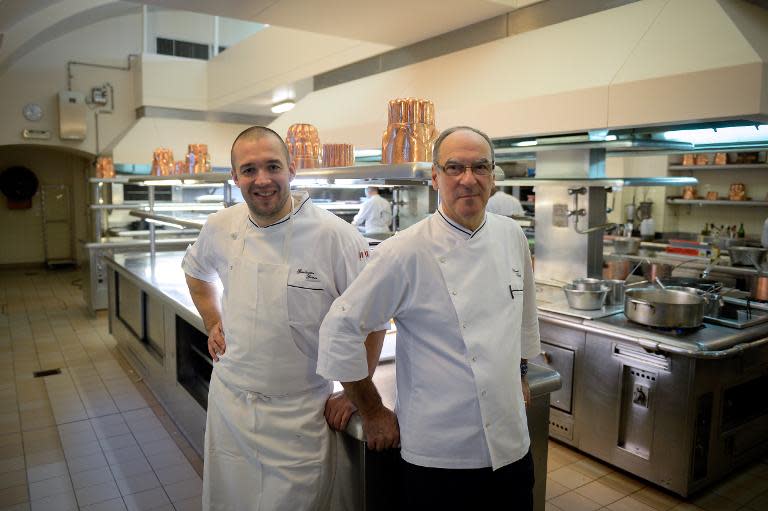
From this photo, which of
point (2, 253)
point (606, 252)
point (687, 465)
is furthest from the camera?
point (2, 253)

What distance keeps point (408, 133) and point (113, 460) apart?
2.48 metres

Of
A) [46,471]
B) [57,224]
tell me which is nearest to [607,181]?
[46,471]

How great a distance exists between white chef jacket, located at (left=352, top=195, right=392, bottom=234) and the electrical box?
5.01 m

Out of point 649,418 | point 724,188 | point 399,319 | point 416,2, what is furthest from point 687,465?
point 724,188

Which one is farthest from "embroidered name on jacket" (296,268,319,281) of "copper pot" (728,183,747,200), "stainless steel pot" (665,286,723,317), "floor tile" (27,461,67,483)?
"copper pot" (728,183,747,200)

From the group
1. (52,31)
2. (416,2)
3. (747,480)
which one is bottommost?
(747,480)

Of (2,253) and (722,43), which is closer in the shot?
(722,43)

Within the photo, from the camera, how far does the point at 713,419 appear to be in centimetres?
289

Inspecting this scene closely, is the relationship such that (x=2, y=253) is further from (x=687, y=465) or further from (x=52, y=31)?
(x=687, y=465)

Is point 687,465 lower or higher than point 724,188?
lower

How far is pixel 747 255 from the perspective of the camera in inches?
183

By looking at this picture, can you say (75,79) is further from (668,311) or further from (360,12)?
(668,311)

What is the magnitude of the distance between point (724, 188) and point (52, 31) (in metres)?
8.83

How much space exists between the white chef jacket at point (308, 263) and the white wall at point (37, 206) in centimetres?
989
